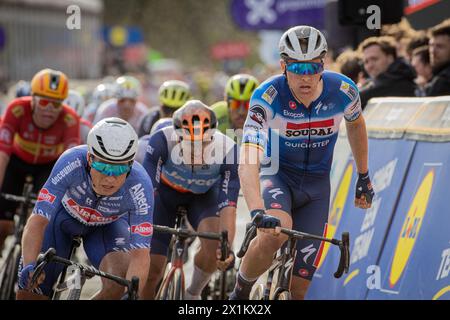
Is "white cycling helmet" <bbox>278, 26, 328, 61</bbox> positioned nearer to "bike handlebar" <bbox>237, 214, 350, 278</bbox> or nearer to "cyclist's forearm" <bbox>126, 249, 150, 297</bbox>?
"bike handlebar" <bbox>237, 214, 350, 278</bbox>

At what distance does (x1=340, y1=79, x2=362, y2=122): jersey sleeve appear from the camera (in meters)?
6.92

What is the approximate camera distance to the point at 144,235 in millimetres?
6438

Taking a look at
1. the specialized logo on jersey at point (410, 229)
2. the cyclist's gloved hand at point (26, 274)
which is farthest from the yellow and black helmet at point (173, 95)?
the cyclist's gloved hand at point (26, 274)

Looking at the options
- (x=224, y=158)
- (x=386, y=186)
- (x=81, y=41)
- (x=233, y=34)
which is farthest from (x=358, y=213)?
(x=233, y=34)

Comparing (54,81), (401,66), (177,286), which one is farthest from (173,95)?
(177,286)

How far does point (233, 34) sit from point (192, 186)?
77104 mm

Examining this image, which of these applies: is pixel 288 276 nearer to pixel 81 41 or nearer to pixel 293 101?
pixel 293 101

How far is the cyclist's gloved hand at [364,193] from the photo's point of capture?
22.6 feet

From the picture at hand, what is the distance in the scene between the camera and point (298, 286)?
7.07 m

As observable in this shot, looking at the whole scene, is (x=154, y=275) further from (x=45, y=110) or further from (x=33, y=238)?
(x=45, y=110)

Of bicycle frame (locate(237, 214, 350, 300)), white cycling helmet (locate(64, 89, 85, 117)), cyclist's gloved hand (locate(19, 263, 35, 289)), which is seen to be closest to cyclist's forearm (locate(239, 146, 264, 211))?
bicycle frame (locate(237, 214, 350, 300))

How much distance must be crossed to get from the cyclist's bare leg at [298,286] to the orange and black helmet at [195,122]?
59.9 inches

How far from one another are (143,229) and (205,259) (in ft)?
7.11

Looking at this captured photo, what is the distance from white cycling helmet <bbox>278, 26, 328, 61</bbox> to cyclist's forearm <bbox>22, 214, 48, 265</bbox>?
189cm
